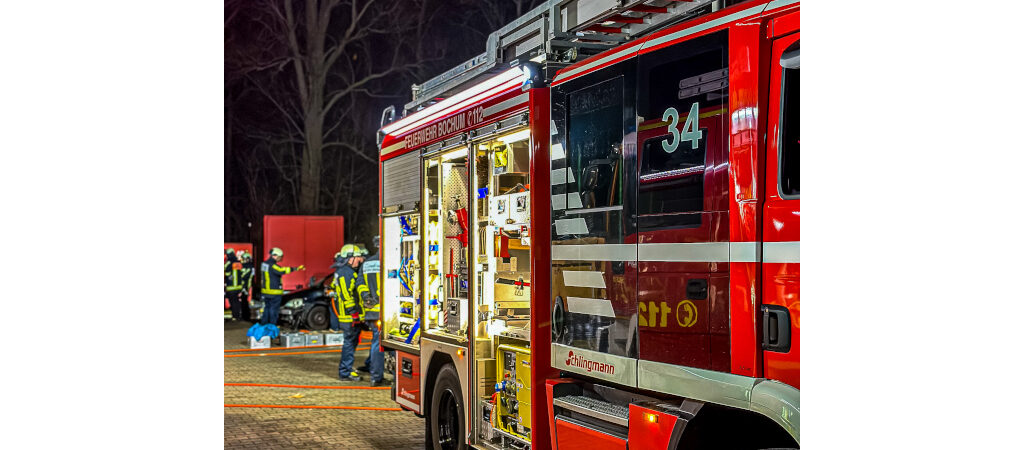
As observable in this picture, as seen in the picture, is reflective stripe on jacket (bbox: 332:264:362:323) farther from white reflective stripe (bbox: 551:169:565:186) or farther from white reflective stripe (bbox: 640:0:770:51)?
white reflective stripe (bbox: 640:0:770:51)

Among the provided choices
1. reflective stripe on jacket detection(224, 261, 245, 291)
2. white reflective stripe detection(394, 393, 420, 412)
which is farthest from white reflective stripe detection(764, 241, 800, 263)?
reflective stripe on jacket detection(224, 261, 245, 291)

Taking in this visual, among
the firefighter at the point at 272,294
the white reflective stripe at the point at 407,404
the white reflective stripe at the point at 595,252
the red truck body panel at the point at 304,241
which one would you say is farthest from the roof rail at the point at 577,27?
the red truck body panel at the point at 304,241

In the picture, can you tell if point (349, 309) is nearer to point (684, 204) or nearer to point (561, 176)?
point (561, 176)

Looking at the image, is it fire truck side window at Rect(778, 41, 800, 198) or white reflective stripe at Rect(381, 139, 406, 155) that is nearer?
fire truck side window at Rect(778, 41, 800, 198)

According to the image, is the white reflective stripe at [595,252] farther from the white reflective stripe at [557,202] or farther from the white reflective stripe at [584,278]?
the white reflective stripe at [557,202]

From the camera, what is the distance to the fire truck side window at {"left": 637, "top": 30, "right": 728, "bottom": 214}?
4.51 m

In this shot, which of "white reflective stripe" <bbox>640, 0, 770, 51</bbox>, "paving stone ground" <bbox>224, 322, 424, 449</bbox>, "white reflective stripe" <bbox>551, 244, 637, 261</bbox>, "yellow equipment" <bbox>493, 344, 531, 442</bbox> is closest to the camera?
"white reflective stripe" <bbox>640, 0, 770, 51</bbox>

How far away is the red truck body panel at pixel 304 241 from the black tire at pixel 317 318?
4801 mm

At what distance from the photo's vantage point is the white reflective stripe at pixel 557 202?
595 centimetres

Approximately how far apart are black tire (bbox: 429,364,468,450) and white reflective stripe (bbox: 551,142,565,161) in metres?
2.33

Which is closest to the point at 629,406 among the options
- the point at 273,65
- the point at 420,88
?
the point at 420,88

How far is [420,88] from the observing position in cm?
960

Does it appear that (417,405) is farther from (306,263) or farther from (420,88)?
(306,263)

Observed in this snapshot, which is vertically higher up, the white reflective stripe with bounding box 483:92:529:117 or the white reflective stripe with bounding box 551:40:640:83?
the white reflective stripe with bounding box 551:40:640:83
